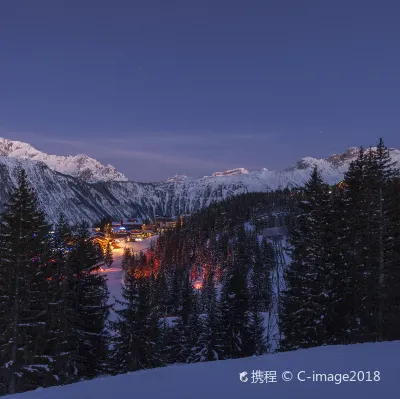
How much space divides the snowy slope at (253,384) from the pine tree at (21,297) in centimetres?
1320

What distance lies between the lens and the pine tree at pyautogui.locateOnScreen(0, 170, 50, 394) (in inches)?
744

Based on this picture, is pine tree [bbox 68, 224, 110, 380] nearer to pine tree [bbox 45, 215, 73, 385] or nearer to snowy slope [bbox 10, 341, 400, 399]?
pine tree [bbox 45, 215, 73, 385]

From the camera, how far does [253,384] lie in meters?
8.20

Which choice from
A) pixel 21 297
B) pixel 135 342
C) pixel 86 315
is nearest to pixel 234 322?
pixel 135 342

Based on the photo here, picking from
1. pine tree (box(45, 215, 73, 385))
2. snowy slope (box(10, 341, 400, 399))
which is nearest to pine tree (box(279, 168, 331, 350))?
snowy slope (box(10, 341, 400, 399))

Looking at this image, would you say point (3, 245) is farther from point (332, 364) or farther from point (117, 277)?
point (117, 277)

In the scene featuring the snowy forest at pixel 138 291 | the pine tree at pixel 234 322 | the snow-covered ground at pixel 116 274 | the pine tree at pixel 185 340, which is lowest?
the snow-covered ground at pixel 116 274

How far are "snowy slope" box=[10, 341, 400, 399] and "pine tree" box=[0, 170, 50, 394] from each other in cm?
1320

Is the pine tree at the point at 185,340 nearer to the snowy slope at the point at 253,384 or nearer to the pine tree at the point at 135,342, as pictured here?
the pine tree at the point at 135,342

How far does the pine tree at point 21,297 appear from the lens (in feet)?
62.0

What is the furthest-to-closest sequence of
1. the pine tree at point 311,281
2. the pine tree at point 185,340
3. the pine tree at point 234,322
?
the pine tree at point 185,340
the pine tree at point 234,322
the pine tree at point 311,281

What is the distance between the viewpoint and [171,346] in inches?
1342

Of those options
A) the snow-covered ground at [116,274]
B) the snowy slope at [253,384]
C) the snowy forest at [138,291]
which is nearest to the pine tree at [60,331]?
the snowy forest at [138,291]

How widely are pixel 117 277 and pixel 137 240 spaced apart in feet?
295
